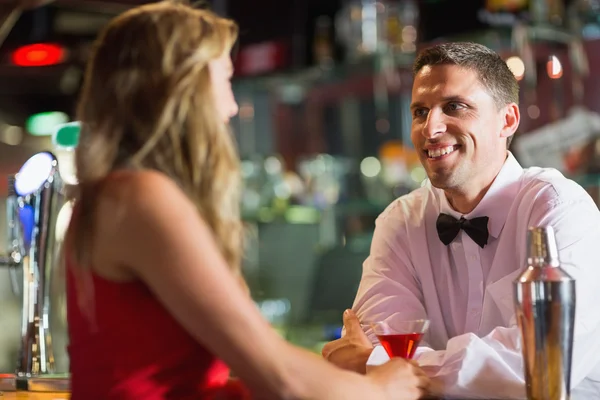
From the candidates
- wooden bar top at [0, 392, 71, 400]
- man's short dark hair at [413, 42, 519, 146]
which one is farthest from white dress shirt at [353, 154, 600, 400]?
wooden bar top at [0, 392, 71, 400]

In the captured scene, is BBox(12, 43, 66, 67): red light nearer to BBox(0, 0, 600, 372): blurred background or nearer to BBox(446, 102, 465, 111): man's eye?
BBox(0, 0, 600, 372): blurred background

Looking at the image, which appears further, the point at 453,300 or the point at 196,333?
the point at 453,300

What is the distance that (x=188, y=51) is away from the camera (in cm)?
148

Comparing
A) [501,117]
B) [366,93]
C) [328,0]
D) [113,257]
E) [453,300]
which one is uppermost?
[328,0]

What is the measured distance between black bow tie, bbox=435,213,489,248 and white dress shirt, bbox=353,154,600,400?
1.3 inches

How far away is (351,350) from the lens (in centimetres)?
199

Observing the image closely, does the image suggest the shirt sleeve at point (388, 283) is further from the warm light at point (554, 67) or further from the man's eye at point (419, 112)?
the warm light at point (554, 67)

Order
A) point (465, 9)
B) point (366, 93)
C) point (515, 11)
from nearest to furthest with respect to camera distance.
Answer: point (515, 11), point (465, 9), point (366, 93)

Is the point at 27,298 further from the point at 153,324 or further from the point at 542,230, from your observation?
the point at 542,230

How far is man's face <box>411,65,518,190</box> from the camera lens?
7.95 ft

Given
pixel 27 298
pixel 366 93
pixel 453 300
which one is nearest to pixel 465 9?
pixel 366 93

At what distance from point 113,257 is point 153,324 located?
0.13 m

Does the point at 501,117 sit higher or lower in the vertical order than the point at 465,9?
lower

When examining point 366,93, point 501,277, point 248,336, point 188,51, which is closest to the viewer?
point 248,336
